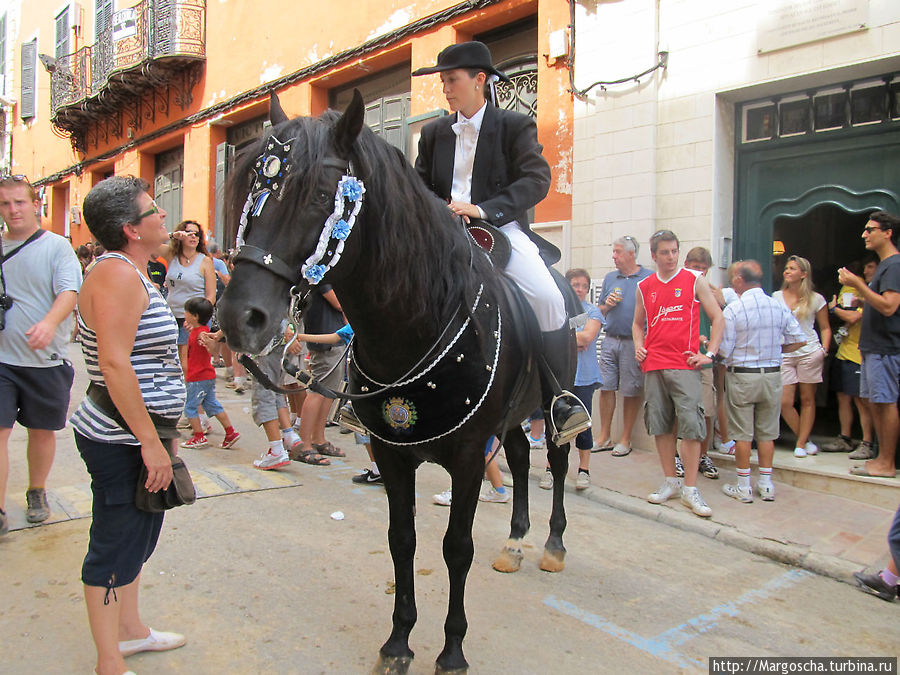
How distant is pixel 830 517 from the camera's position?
4.88 m

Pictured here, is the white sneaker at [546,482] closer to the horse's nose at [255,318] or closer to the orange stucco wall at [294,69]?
the orange stucco wall at [294,69]

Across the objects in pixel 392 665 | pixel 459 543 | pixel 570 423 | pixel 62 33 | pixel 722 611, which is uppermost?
pixel 62 33

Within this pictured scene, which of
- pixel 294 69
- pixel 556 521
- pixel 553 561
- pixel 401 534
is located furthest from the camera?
pixel 294 69

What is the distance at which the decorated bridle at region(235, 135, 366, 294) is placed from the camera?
190 cm

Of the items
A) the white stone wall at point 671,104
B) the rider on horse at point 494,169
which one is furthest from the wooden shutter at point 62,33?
the rider on horse at point 494,169

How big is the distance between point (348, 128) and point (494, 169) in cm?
134

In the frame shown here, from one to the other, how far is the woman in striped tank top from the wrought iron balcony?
14235 millimetres

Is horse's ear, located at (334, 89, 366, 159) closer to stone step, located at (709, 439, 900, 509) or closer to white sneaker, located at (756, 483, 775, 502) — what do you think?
white sneaker, located at (756, 483, 775, 502)

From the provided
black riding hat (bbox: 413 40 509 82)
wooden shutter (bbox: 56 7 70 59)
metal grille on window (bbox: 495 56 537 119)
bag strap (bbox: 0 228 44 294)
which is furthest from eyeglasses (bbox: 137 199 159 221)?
wooden shutter (bbox: 56 7 70 59)

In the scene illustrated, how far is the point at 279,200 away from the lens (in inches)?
76.9

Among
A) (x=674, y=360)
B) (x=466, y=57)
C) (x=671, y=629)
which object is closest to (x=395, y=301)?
(x=466, y=57)

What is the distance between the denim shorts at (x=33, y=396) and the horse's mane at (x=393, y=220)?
2.67 meters

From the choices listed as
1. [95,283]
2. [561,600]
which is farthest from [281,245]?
[561,600]

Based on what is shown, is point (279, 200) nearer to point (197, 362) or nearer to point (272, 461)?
point (272, 461)
